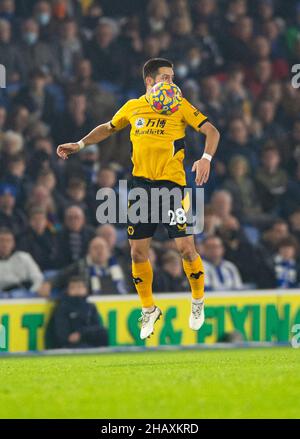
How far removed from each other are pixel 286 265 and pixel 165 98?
5.62 m

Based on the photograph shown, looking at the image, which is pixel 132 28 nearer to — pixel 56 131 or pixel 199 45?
pixel 199 45

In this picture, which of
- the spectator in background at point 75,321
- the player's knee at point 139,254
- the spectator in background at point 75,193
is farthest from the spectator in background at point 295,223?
the player's knee at point 139,254

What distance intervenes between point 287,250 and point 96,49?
4361 millimetres

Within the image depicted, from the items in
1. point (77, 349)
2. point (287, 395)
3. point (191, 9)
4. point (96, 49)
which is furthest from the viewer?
point (191, 9)

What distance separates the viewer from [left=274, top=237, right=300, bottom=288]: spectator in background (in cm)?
1570

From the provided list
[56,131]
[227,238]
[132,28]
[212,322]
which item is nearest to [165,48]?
[132,28]

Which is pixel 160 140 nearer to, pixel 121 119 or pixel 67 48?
pixel 121 119

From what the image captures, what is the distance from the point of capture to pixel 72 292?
44.5ft

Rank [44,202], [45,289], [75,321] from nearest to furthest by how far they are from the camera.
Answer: [75,321]
[45,289]
[44,202]

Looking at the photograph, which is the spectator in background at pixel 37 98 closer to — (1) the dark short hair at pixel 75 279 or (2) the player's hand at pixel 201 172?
(1) the dark short hair at pixel 75 279

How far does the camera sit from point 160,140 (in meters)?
10.7

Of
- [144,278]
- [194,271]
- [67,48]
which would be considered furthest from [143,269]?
[67,48]

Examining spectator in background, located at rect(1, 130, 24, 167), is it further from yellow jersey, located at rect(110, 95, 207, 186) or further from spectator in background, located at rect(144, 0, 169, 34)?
yellow jersey, located at rect(110, 95, 207, 186)

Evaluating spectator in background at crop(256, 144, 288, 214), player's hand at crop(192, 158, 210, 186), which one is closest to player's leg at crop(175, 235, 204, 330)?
player's hand at crop(192, 158, 210, 186)
